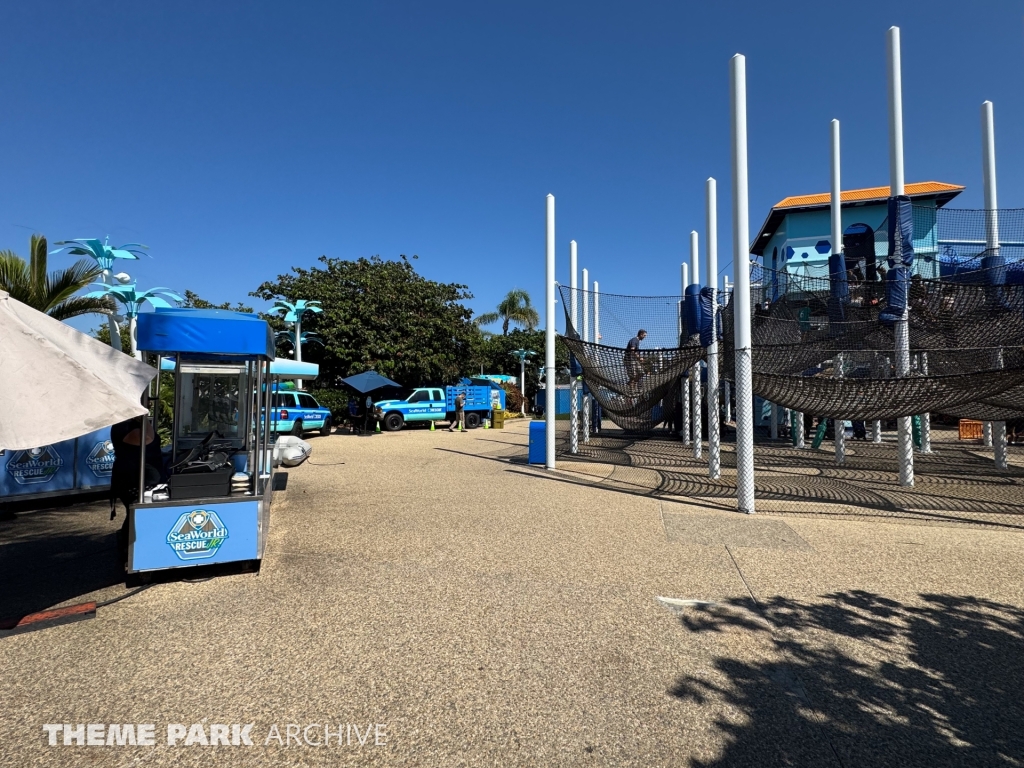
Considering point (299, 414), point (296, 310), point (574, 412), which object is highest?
point (296, 310)

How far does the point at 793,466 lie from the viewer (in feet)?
37.2

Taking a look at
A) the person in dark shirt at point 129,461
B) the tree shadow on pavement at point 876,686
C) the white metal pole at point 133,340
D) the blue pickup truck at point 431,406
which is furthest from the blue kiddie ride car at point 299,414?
the tree shadow on pavement at point 876,686

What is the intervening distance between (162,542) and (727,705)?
4099mm

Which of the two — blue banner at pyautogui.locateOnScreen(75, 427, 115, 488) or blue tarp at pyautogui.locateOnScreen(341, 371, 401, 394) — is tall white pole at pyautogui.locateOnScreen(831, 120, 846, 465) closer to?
blue banner at pyautogui.locateOnScreen(75, 427, 115, 488)

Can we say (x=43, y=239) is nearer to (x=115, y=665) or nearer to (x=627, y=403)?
(x=115, y=665)

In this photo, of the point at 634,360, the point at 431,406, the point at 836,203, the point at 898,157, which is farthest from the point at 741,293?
the point at 431,406

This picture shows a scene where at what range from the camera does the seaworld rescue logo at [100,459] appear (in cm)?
746

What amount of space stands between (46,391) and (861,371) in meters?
15.2

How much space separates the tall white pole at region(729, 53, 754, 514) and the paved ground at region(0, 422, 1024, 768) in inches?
45.3

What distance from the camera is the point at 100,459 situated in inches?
296

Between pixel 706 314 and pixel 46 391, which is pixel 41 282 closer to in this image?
pixel 46 391

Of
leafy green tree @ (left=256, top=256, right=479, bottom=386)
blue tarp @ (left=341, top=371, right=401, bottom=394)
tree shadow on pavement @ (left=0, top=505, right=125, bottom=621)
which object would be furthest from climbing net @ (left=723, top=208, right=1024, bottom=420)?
leafy green tree @ (left=256, top=256, right=479, bottom=386)

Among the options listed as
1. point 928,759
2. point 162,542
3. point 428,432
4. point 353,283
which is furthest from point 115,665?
point 353,283

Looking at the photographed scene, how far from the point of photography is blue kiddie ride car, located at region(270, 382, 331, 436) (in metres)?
17.1
